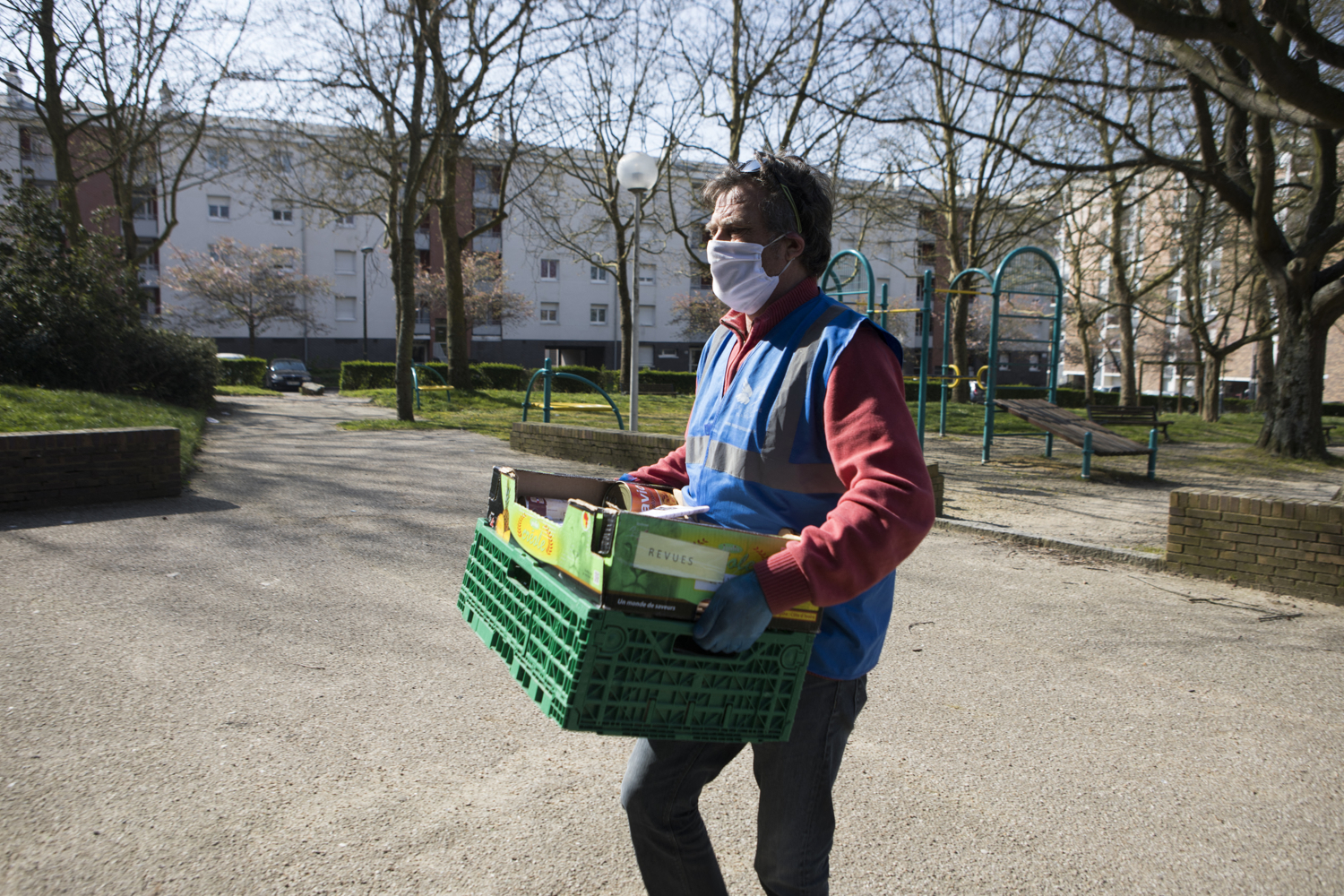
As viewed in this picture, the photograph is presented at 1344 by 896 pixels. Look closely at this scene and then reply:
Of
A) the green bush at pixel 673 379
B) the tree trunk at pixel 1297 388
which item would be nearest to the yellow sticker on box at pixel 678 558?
the tree trunk at pixel 1297 388

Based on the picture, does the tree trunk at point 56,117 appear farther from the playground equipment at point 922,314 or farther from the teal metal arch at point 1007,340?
the teal metal arch at point 1007,340

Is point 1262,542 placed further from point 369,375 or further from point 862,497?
point 369,375

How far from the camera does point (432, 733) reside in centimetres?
341

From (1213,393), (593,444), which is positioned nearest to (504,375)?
(593,444)

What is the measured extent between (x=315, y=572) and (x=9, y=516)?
9.42ft

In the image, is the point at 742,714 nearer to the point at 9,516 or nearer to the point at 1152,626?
the point at 1152,626

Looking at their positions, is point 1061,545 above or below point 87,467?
below

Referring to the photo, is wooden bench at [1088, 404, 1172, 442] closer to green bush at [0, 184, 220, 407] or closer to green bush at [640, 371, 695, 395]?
green bush at [0, 184, 220, 407]

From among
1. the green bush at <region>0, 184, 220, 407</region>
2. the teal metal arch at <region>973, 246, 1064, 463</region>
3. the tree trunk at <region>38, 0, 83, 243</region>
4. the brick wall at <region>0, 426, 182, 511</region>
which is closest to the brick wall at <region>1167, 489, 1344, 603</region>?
the teal metal arch at <region>973, 246, 1064, 463</region>

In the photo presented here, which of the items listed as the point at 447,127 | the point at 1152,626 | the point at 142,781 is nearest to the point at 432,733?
the point at 142,781

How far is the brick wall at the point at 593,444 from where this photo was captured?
10242 mm

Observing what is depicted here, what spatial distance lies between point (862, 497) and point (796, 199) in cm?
72

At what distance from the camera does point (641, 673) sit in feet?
5.03

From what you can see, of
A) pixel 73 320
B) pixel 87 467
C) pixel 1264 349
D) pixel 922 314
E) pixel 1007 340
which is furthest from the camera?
pixel 1264 349
